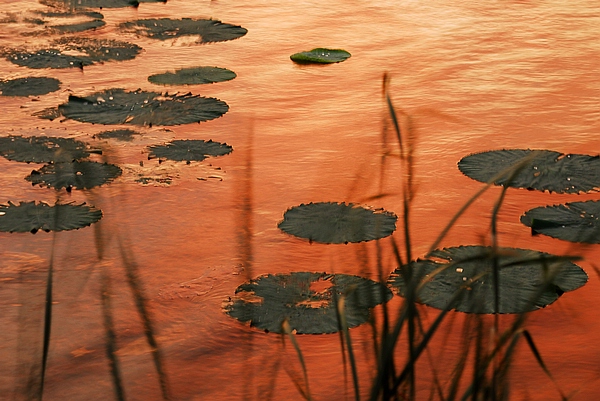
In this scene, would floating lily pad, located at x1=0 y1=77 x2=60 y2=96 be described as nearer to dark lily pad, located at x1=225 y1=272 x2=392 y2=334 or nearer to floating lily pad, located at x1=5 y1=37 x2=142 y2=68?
floating lily pad, located at x1=5 y1=37 x2=142 y2=68

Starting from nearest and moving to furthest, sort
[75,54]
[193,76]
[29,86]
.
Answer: [29,86]
[193,76]
[75,54]

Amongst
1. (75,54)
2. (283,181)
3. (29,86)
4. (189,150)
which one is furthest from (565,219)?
(75,54)

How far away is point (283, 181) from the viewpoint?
3.15 metres

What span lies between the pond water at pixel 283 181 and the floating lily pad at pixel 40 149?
0.08m

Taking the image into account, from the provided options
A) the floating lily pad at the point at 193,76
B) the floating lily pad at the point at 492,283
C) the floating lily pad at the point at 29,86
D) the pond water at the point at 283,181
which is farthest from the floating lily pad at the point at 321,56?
the floating lily pad at the point at 492,283

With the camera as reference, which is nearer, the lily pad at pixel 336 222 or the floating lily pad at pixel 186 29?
the lily pad at pixel 336 222

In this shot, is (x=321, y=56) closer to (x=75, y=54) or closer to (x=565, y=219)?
(x=75, y=54)

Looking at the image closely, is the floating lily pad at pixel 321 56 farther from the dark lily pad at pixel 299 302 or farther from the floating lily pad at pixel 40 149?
the dark lily pad at pixel 299 302

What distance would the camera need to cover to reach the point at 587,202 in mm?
2863

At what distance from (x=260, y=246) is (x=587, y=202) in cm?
97

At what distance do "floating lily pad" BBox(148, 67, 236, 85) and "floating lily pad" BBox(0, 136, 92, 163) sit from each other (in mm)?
815

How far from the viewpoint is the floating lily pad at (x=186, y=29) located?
5.04m

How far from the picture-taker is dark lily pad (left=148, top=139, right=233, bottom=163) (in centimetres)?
337

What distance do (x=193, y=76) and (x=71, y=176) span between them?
1243 mm
